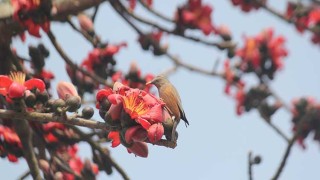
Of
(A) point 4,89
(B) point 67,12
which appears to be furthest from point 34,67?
(A) point 4,89

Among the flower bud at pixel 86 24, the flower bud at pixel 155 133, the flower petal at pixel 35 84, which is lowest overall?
the flower bud at pixel 155 133

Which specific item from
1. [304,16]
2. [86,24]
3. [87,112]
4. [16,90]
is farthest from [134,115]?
[304,16]

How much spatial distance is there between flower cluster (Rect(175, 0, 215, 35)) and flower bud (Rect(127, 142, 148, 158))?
150 cm

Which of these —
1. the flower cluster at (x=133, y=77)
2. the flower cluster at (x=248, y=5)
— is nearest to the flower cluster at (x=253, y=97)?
the flower cluster at (x=248, y=5)

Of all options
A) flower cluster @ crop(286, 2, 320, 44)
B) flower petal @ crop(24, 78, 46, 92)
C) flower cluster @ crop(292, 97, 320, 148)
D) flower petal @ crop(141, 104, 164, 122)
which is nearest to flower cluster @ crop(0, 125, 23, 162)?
flower petal @ crop(24, 78, 46, 92)

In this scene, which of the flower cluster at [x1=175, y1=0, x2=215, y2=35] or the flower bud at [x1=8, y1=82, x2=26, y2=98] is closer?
the flower bud at [x1=8, y1=82, x2=26, y2=98]

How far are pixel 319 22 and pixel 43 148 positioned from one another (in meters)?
2.39

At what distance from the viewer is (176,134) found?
1337 millimetres

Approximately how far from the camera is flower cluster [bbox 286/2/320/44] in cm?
369

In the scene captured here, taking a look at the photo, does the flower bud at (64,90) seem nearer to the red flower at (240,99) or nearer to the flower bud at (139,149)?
the flower bud at (139,149)

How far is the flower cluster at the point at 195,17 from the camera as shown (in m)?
2.92

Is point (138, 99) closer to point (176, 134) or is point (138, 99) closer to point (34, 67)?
point (176, 134)

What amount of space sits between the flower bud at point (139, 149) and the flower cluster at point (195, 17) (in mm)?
1498

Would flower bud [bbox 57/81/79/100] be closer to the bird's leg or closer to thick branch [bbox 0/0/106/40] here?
the bird's leg
